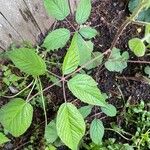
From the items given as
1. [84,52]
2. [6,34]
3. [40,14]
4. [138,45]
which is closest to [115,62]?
[84,52]

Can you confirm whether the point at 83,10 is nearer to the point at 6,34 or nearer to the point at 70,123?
the point at 6,34

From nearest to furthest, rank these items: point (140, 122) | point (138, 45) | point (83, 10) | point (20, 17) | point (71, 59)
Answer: point (71, 59), point (138, 45), point (83, 10), point (20, 17), point (140, 122)

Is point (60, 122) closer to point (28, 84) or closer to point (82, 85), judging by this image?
point (82, 85)

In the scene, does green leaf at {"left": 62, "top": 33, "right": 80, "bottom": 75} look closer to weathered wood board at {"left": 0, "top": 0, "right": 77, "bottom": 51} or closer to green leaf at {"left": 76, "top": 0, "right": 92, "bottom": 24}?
green leaf at {"left": 76, "top": 0, "right": 92, "bottom": 24}

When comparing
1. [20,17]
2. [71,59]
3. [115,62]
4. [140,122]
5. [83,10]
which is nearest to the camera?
[71,59]

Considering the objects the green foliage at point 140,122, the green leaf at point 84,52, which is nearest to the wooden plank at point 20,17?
the green leaf at point 84,52
